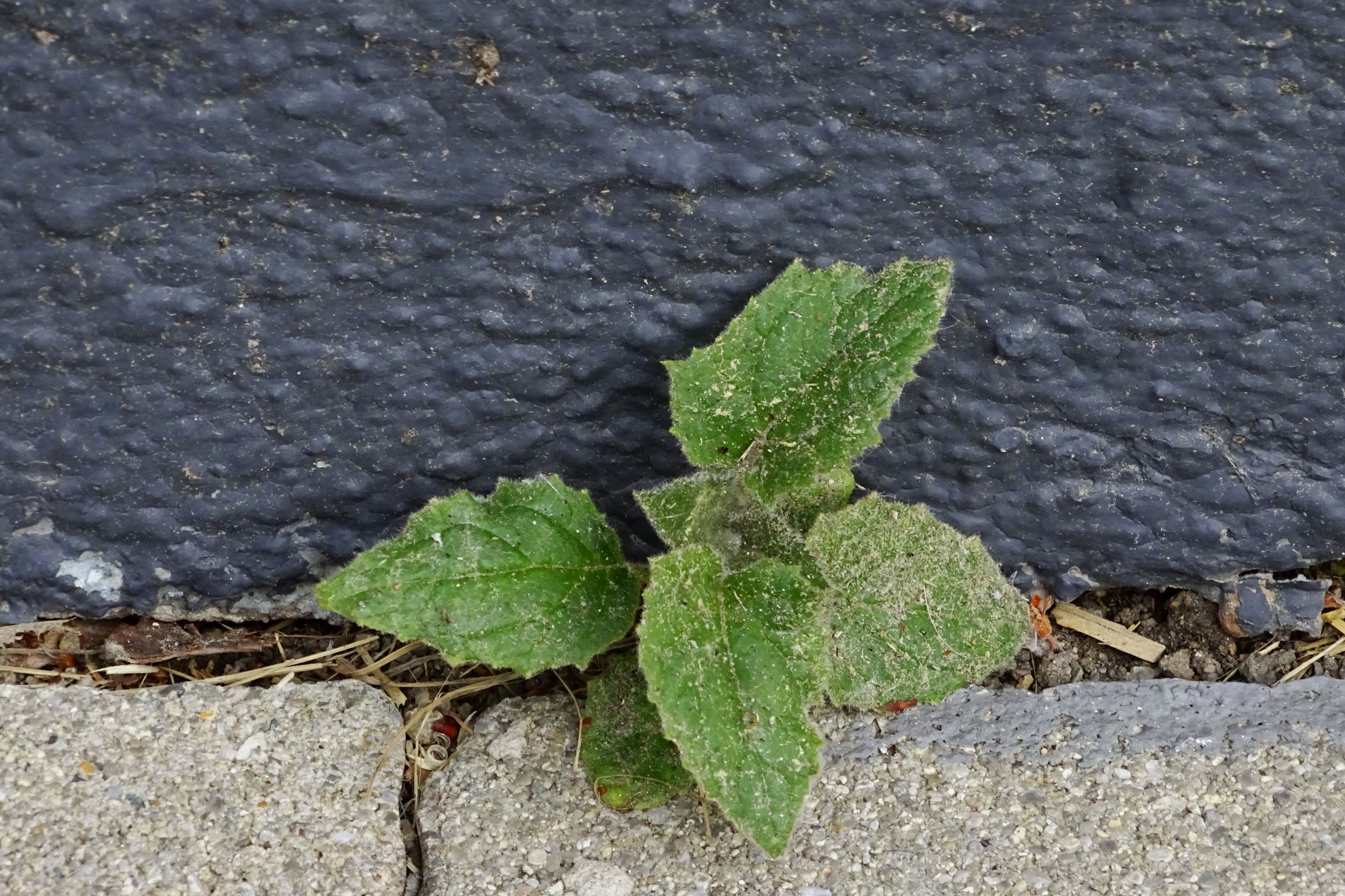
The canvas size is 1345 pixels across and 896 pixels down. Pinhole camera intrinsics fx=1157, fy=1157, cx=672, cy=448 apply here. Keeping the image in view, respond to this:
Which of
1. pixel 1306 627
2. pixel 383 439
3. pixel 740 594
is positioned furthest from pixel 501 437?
pixel 1306 627

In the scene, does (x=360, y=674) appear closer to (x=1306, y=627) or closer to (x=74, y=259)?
(x=74, y=259)

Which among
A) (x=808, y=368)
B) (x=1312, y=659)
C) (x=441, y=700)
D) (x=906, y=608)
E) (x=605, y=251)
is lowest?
(x=441, y=700)

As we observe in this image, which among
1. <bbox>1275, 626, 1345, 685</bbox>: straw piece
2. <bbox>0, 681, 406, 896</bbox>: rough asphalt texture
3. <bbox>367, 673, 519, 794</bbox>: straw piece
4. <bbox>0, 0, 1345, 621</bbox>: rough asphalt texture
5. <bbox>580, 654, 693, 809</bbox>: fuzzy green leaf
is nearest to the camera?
<bbox>0, 0, 1345, 621</bbox>: rough asphalt texture

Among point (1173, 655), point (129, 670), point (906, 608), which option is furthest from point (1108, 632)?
point (129, 670)

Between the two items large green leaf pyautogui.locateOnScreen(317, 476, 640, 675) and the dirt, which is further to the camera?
the dirt

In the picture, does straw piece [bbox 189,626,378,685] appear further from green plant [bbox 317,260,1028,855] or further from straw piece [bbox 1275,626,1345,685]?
straw piece [bbox 1275,626,1345,685]

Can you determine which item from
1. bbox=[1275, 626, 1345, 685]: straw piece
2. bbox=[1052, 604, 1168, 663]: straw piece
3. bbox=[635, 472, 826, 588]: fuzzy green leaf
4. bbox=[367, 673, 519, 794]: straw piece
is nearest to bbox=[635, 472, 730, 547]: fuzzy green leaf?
bbox=[635, 472, 826, 588]: fuzzy green leaf

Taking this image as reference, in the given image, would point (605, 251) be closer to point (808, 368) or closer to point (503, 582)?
point (808, 368)

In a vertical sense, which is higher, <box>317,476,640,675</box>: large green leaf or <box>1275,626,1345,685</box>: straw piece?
<box>317,476,640,675</box>: large green leaf

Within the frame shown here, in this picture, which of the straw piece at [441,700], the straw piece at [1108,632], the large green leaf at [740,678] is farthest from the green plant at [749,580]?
the straw piece at [1108,632]
